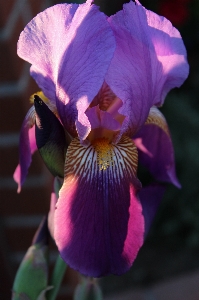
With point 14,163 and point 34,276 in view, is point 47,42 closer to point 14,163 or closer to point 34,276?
point 34,276

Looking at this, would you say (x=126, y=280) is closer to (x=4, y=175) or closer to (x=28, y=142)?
(x=4, y=175)

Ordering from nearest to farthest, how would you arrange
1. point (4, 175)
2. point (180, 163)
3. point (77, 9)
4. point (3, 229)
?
point (77, 9) < point (4, 175) < point (3, 229) < point (180, 163)

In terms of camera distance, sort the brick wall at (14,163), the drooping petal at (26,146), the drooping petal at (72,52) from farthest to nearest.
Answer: the brick wall at (14,163), the drooping petal at (26,146), the drooping petal at (72,52)

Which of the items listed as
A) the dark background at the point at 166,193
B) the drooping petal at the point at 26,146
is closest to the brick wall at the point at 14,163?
the dark background at the point at 166,193

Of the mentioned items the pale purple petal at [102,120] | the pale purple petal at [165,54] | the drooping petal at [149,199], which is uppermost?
the pale purple petal at [165,54]

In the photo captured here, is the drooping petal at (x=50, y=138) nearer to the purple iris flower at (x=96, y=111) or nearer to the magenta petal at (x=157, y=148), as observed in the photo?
the purple iris flower at (x=96, y=111)

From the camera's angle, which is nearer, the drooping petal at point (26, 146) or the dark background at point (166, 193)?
the drooping petal at point (26, 146)

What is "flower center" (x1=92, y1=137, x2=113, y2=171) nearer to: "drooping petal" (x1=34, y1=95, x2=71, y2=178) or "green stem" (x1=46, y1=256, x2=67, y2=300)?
"drooping petal" (x1=34, y1=95, x2=71, y2=178)

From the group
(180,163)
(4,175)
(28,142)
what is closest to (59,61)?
(28,142)
